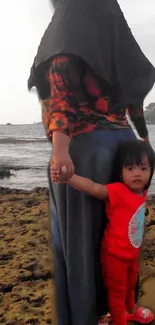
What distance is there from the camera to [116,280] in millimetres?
1882

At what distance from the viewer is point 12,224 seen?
17.9 feet

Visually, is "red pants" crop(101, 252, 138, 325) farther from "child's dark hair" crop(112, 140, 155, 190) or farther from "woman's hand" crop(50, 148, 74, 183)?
"woman's hand" crop(50, 148, 74, 183)

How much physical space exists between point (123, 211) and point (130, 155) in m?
0.23

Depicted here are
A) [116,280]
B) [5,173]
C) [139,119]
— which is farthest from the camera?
[5,173]

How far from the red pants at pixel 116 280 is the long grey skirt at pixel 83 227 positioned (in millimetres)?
40

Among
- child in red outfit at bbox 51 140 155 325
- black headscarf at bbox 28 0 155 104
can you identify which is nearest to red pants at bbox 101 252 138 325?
child in red outfit at bbox 51 140 155 325

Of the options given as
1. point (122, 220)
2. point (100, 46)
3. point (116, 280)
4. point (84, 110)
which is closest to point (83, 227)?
point (122, 220)

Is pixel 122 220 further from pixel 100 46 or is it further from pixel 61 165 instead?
pixel 100 46

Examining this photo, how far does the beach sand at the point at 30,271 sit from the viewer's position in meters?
2.67

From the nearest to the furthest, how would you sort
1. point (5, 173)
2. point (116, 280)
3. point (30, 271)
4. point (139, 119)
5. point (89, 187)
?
1. point (89, 187)
2. point (116, 280)
3. point (139, 119)
4. point (30, 271)
5. point (5, 173)

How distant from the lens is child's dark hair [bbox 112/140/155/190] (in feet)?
5.98

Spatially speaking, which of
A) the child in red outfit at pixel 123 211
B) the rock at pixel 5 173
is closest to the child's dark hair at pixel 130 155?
the child in red outfit at pixel 123 211

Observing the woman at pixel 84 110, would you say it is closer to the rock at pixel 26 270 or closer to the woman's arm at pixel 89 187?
the woman's arm at pixel 89 187

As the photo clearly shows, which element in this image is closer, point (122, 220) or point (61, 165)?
point (61, 165)
